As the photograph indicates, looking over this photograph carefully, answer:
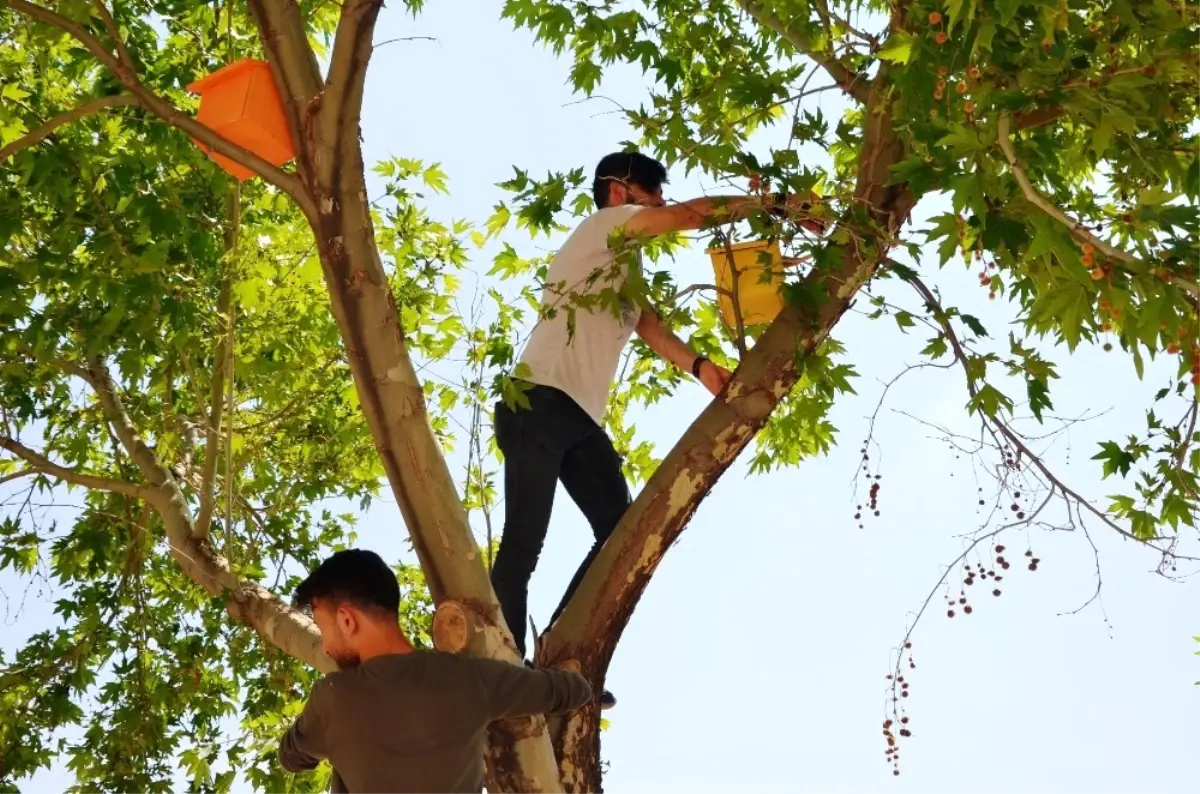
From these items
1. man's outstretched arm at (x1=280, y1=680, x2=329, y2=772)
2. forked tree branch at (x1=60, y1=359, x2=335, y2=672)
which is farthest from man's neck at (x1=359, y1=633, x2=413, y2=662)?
forked tree branch at (x1=60, y1=359, x2=335, y2=672)

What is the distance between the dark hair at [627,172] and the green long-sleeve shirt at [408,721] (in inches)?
63.4

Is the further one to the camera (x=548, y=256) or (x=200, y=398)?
(x=548, y=256)

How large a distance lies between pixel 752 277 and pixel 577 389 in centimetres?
60

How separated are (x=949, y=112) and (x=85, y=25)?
2618 millimetres

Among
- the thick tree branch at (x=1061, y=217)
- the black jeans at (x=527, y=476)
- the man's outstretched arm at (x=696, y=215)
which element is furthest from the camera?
the black jeans at (x=527, y=476)

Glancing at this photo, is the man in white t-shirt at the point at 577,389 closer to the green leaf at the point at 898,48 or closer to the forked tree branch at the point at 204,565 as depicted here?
the green leaf at the point at 898,48

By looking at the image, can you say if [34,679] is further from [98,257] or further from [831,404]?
[831,404]

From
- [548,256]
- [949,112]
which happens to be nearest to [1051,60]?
[949,112]

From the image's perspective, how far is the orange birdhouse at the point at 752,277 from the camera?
11.2ft

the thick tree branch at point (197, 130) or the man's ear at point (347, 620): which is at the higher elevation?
the thick tree branch at point (197, 130)

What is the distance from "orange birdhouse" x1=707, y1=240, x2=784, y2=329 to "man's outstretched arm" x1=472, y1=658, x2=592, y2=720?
116 cm

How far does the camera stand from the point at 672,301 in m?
3.49

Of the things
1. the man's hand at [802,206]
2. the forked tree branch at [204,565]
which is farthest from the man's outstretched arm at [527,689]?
the man's hand at [802,206]

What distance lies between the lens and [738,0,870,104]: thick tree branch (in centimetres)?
390
